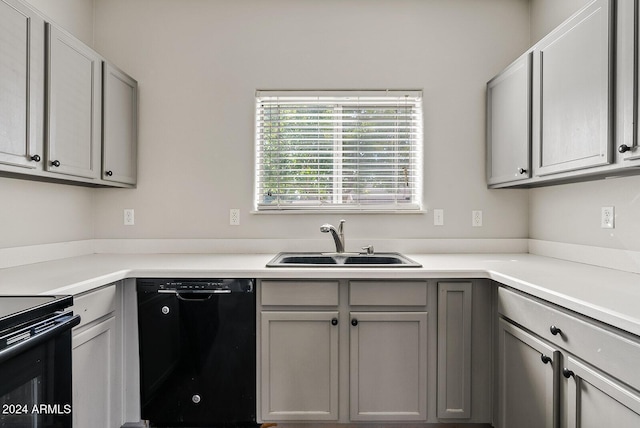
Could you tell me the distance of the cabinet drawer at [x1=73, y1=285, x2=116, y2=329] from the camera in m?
1.52

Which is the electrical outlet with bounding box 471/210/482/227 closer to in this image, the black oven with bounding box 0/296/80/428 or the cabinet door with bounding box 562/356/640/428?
the cabinet door with bounding box 562/356/640/428

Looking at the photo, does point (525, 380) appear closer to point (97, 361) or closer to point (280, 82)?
point (97, 361)

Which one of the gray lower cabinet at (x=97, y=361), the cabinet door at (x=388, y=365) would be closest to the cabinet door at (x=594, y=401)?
the cabinet door at (x=388, y=365)

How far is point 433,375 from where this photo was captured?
6.07 ft

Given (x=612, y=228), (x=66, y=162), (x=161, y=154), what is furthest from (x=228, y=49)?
(x=612, y=228)

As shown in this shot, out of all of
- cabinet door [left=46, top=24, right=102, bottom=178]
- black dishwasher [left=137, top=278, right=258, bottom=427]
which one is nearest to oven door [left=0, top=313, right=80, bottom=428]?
black dishwasher [left=137, top=278, right=258, bottom=427]

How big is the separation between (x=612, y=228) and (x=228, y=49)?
8.35ft

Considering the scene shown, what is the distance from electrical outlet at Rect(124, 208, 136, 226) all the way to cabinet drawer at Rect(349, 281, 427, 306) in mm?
1638

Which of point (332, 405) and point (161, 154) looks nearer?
point (332, 405)

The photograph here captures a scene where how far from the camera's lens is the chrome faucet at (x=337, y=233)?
2285 mm

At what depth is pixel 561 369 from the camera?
132cm

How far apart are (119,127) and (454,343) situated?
7.79 feet

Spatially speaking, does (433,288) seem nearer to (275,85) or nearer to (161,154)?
(275,85)

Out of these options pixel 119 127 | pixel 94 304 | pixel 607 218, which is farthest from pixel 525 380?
pixel 119 127
